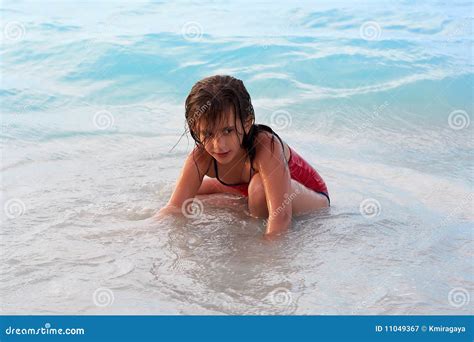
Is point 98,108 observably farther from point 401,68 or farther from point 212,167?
point 401,68

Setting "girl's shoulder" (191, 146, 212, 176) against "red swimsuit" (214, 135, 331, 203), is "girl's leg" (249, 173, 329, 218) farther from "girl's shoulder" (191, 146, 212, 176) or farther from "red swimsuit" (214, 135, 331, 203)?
"girl's shoulder" (191, 146, 212, 176)

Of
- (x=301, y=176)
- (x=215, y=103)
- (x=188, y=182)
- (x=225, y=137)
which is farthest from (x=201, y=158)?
(x=301, y=176)

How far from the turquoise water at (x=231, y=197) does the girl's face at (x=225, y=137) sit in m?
0.53

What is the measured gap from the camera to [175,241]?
12.0 ft

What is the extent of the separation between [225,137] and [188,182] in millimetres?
600

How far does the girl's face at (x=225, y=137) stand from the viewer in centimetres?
347

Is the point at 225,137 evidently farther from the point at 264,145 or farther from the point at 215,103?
the point at 264,145

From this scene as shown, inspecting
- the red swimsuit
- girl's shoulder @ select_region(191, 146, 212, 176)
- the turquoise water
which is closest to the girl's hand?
the turquoise water

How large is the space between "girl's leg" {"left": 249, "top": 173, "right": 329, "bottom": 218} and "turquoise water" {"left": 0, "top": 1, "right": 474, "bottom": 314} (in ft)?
0.30

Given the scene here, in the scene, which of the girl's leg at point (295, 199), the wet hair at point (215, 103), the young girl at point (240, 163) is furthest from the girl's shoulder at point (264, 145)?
the wet hair at point (215, 103)

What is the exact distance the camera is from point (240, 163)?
13.3 feet

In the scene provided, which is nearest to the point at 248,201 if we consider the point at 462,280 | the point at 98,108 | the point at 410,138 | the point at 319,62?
the point at 462,280

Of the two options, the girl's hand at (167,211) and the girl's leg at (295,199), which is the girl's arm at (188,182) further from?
the girl's leg at (295,199)

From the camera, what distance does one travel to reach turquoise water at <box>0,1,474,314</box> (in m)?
3.10
